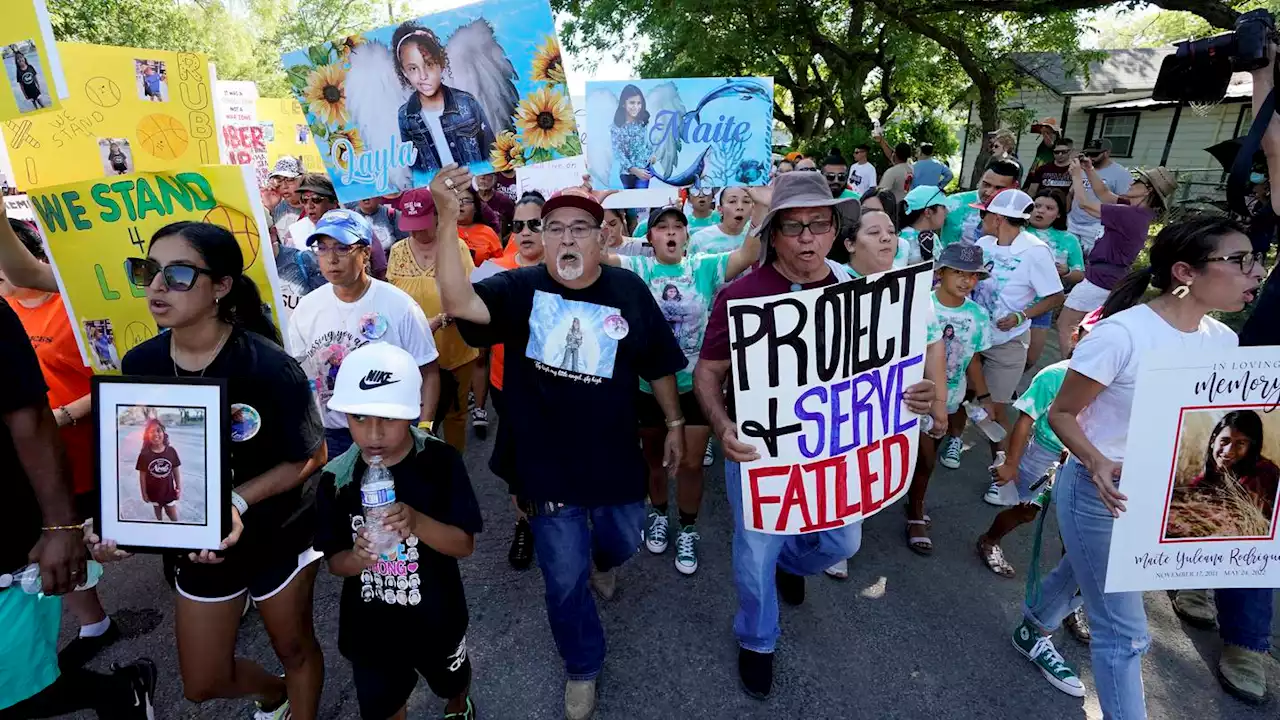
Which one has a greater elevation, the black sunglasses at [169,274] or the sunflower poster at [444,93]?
the sunflower poster at [444,93]

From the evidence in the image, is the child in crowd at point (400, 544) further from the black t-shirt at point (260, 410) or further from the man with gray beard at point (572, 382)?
the man with gray beard at point (572, 382)

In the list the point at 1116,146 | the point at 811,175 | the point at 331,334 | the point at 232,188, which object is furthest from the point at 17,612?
the point at 1116,146

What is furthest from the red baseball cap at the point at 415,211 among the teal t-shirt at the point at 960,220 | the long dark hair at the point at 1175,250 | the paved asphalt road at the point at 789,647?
the teal t-shirt at the point at 960,220

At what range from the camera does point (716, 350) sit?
8.73ft

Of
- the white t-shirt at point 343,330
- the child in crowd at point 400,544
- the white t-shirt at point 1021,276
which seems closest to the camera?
the child in crowd at point 400,544

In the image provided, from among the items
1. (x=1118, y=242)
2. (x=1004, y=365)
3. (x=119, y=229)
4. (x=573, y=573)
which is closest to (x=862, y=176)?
(x=1118, y=242)

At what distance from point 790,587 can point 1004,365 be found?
248 centimetres

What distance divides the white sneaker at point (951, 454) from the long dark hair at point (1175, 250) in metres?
2.57

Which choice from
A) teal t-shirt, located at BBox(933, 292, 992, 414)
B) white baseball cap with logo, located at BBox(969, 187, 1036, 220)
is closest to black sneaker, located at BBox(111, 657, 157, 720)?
teal t-shirt, located at BBox(933, 292, 992, 414)

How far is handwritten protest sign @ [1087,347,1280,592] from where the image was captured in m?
2.10

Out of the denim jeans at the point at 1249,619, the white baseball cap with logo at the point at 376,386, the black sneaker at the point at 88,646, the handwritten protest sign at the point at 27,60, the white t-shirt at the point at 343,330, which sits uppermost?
the handwritten protest sign at the point at 27,60

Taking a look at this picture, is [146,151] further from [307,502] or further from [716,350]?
[716,350]

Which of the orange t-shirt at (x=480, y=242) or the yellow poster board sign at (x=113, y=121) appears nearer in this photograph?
the yellow poster board sign at (x=113, y=121)

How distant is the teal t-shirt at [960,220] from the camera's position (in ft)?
20.6
